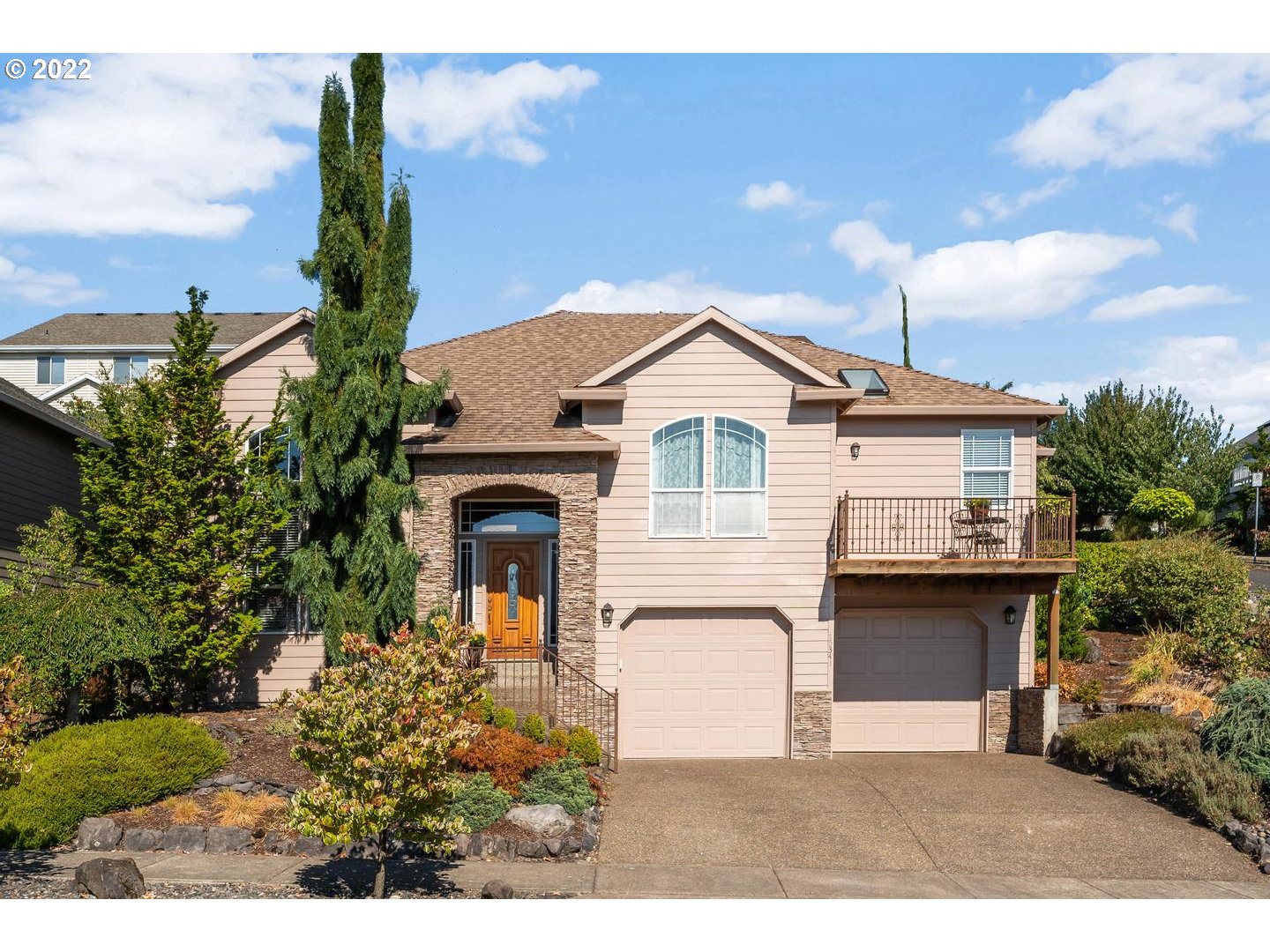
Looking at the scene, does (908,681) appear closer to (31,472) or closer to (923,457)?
(923,457)

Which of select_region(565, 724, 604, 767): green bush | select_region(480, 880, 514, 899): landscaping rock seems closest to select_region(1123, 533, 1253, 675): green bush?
select_region(565, 724, 604, 767): green bush

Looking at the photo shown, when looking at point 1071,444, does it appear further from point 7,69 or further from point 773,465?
point 7,69

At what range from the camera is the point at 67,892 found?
8.65m

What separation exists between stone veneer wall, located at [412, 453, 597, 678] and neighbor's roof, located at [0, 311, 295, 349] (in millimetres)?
29038

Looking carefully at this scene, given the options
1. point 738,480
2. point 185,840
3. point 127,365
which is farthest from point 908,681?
point 127,365

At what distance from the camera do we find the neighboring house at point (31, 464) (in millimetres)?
16672

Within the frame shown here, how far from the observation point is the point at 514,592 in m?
17.5

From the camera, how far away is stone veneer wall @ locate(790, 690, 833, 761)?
52.5ft

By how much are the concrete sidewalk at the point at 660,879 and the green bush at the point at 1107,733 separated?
4119mm

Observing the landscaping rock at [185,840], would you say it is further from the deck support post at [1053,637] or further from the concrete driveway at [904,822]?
the deck support post at [1053,637]

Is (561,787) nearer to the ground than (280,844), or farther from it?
farther from it

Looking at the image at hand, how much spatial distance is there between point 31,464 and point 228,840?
10.1m

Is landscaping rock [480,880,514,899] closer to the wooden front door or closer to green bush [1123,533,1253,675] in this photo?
the wooden front door

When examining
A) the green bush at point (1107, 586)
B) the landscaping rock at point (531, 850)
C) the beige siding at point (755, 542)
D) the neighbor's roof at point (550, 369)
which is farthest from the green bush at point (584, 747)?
the green bush at point (1107, 586)
